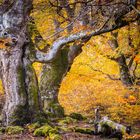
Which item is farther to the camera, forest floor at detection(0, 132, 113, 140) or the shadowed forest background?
the shadowed forest background

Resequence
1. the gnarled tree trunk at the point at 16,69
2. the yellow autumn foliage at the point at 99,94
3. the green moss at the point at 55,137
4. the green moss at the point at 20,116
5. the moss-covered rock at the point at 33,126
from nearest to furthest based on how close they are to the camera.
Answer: the green moss at the point at 55,137 < the moss-covered rock at the point at 33,126 < the green moss at the point at 20,116 < the gnarled tree trunk at the point at 16,69 < the yellow autumn foliage at the point at 99,94

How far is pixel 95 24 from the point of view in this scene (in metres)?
11.9

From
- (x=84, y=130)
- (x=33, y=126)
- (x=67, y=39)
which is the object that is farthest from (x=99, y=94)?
(x=33, y=126)

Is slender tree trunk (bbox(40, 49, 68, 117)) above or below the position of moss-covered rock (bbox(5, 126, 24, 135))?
above

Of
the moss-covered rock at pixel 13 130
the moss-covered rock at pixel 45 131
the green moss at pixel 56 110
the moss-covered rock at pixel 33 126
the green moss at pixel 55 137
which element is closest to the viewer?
the green moss at pixel 55 137

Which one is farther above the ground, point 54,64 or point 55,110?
point 54,64

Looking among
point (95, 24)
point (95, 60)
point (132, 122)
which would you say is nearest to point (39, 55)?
point (95, 24)

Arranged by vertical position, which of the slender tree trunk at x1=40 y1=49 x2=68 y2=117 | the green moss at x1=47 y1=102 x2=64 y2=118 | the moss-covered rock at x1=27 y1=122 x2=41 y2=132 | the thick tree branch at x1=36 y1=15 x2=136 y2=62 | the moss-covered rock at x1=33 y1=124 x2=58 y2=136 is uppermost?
the thick tree branch at x1=36 y1=15 x2=136 y2=62

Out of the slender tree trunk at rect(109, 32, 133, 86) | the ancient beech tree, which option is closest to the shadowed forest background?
the ancient beech tree

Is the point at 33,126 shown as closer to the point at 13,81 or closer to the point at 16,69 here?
the point at 13,81

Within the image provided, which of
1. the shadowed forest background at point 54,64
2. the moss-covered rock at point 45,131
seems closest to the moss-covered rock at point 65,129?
the shadowed forest background at point 54,64

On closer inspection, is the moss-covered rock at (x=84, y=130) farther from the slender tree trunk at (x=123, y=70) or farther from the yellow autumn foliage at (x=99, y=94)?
the slender tree trunk at (x=123, y=70)

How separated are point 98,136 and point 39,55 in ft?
12.1

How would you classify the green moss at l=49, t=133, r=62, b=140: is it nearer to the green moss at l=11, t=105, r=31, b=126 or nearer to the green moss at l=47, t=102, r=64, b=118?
the green moss at l=11, t=105, r=31, b=126
